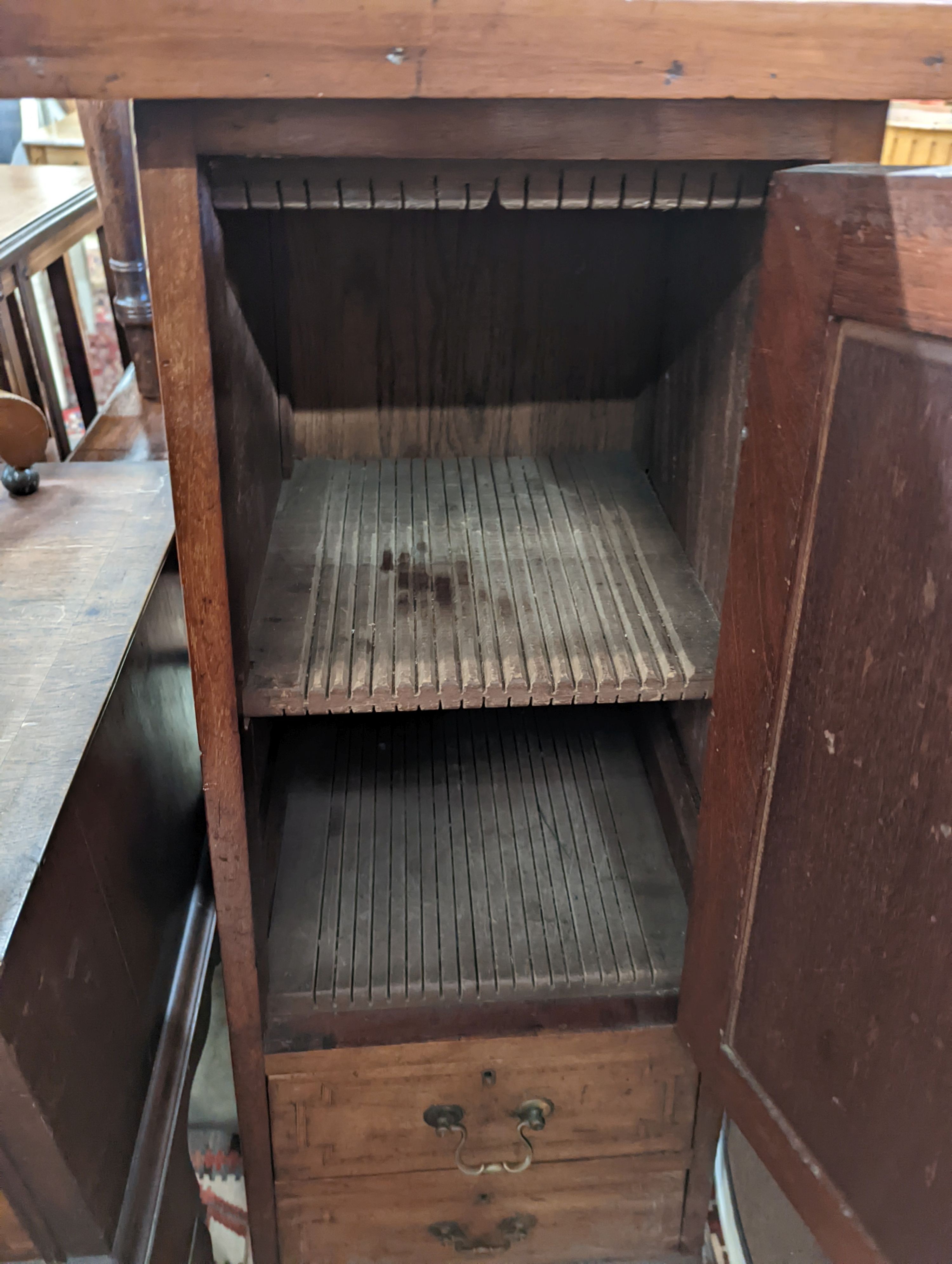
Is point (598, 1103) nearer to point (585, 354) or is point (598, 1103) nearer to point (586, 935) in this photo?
point (586, 935)

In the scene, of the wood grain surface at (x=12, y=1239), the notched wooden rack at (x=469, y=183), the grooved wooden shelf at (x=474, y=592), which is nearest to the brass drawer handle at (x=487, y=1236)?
the wood grain surface at (x=12, y=1239)

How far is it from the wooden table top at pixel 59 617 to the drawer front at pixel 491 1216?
0.55 metres

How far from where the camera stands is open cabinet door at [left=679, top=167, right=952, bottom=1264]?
523mm

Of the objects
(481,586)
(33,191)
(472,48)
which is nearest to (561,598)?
(481,586)

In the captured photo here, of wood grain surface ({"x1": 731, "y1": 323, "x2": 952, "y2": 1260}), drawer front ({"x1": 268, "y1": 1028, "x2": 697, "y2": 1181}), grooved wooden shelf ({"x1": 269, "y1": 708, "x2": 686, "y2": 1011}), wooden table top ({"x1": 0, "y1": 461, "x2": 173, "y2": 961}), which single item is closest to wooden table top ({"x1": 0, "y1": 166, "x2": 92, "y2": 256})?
wooden table top ({"x1": 0, "y1": 461, "x2": 173, "y2": 961})

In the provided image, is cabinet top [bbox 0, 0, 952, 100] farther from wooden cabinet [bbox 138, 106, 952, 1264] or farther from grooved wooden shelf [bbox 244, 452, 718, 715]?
grooved wooden shelf [bbox 244, 452, 718, 715]

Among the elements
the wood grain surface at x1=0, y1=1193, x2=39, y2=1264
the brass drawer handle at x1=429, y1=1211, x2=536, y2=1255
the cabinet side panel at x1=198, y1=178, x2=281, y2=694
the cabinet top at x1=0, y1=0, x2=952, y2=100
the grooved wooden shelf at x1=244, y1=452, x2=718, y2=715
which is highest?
the cabinet top at x1=0, y1=0, x2=952, y2=100

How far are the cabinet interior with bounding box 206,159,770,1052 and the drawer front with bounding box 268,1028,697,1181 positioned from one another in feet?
0.15

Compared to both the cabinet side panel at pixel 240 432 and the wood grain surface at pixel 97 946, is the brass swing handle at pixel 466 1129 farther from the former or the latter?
the cabinet side panel at pixel 240 432

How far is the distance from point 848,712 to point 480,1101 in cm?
65

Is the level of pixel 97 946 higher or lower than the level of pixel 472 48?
lower

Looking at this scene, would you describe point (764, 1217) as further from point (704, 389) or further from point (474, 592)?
point (704, 389)

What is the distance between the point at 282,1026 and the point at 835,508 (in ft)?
2.41

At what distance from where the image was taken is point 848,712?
608 mm
